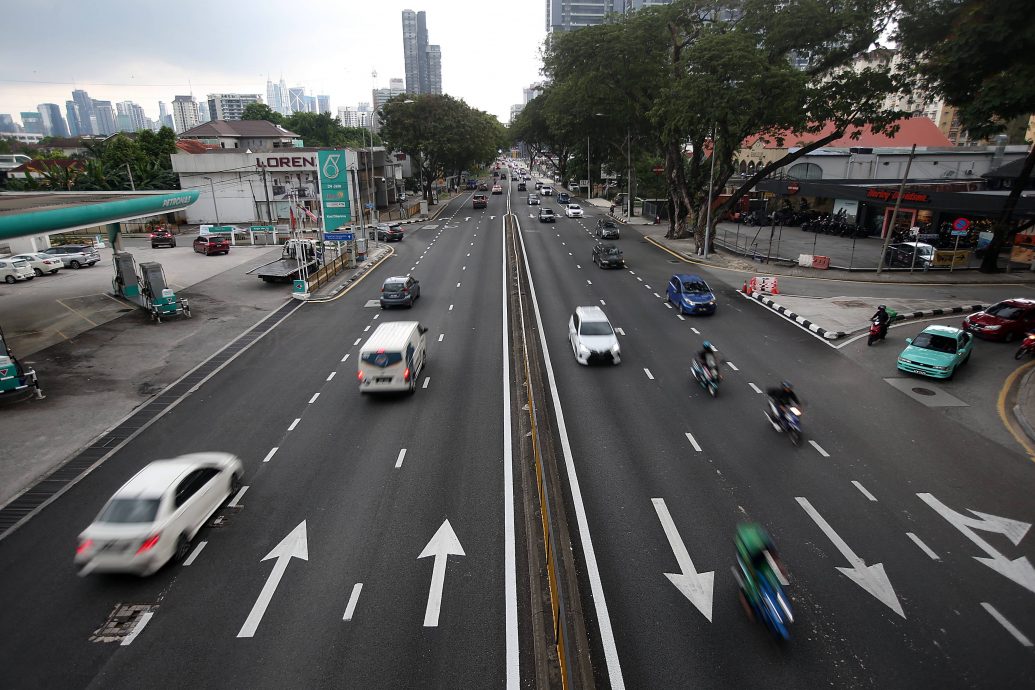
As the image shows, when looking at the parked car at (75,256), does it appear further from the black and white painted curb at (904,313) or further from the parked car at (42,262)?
→ the black and white painted curb at (904,313)

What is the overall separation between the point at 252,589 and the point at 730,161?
4053 cm

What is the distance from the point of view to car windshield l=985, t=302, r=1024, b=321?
24231 mm

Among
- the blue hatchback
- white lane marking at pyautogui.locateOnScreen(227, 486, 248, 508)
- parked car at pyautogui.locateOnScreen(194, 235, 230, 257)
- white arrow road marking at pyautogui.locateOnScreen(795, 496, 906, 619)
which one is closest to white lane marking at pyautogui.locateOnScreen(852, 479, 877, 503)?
white arrow road marking at pyautogui.locateOnScreen(795, 496, 906, 619)

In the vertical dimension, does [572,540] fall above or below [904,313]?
below

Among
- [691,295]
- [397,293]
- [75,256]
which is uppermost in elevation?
[691,295]

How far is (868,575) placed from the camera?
1097 cm

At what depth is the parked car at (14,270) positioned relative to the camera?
3766cm

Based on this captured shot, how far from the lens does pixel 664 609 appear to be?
10.2 meters

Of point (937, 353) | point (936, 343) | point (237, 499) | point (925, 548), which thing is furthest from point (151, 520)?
point (936, 343)

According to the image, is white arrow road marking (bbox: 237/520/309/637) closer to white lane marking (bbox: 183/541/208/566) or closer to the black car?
white lane marking (bbox: 183/541/208/566)

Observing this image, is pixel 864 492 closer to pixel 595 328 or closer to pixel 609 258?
pixel 595 328

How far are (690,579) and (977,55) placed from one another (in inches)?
1225

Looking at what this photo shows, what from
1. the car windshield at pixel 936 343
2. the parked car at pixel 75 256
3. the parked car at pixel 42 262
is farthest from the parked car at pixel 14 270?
the car windshield at pixel 936 343

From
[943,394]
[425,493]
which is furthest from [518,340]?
[943,394]
